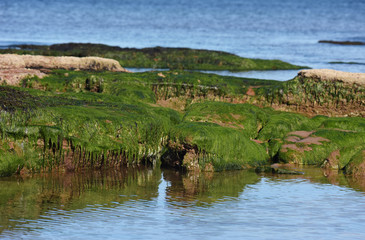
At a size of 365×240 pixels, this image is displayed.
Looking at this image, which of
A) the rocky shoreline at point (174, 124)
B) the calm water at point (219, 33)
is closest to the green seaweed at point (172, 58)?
the calm water at point (219, 33)

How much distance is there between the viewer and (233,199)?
9266 mm

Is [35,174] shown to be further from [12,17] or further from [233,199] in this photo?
[12,17]

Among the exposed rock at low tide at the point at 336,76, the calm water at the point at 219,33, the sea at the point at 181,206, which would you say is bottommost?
the sea at the point at 181,206

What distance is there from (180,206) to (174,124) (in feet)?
15.9

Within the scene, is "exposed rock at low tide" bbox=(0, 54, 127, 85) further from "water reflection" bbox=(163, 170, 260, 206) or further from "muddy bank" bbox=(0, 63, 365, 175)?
"water reflection" bbox=(163, 170, 260, 206)

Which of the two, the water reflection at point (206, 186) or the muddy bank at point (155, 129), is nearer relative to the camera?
the water reflection at point (206, 186)

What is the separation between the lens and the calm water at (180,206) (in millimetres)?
7230

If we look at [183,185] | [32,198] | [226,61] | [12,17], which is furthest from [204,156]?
[12,17]

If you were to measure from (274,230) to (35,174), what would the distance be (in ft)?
16.6

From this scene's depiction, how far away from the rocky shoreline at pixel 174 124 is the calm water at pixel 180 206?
47 centimetres

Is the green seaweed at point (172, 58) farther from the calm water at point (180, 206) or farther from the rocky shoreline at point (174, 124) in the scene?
the calm water at point (180, 206)

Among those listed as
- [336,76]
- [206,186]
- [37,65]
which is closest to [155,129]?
[206,186]

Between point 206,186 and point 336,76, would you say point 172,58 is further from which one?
point 206,186

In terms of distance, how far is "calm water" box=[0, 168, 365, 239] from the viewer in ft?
23.7
